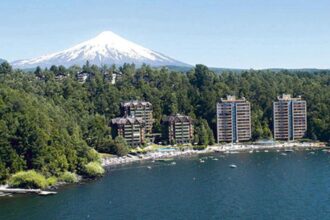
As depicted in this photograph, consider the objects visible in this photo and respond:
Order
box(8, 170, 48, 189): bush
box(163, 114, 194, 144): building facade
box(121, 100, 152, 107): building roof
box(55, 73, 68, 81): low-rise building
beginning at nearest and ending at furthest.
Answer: box(8, 170, 48, 189): bush → box(163, 114, 194, 144): building facade → box(121, 100, 152, 107): building roof → box(55, 73, 68, 81): low-rise building

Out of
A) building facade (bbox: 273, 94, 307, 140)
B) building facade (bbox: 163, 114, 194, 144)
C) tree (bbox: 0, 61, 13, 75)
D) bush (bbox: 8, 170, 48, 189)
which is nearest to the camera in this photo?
bush (bbox: 8, 170, 48, 189)

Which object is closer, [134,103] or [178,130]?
[178,130]

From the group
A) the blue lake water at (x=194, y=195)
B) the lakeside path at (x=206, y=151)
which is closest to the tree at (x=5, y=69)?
the lakeside path at (x=206, y=151)

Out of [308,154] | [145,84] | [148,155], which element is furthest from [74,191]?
[145,84]

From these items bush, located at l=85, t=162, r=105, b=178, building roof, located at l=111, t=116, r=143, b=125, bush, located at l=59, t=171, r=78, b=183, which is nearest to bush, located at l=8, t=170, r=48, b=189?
bush, located at l=59, t=171, r=78, b=183

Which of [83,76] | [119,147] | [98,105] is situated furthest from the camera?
[83,76]

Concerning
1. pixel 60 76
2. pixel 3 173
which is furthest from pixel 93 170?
pixel 60 76

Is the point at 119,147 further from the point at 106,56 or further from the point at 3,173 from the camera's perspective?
the point at 106,56

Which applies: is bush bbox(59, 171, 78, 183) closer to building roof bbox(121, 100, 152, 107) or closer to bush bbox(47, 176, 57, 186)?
bush bbox(47, 176, 57, 186)
